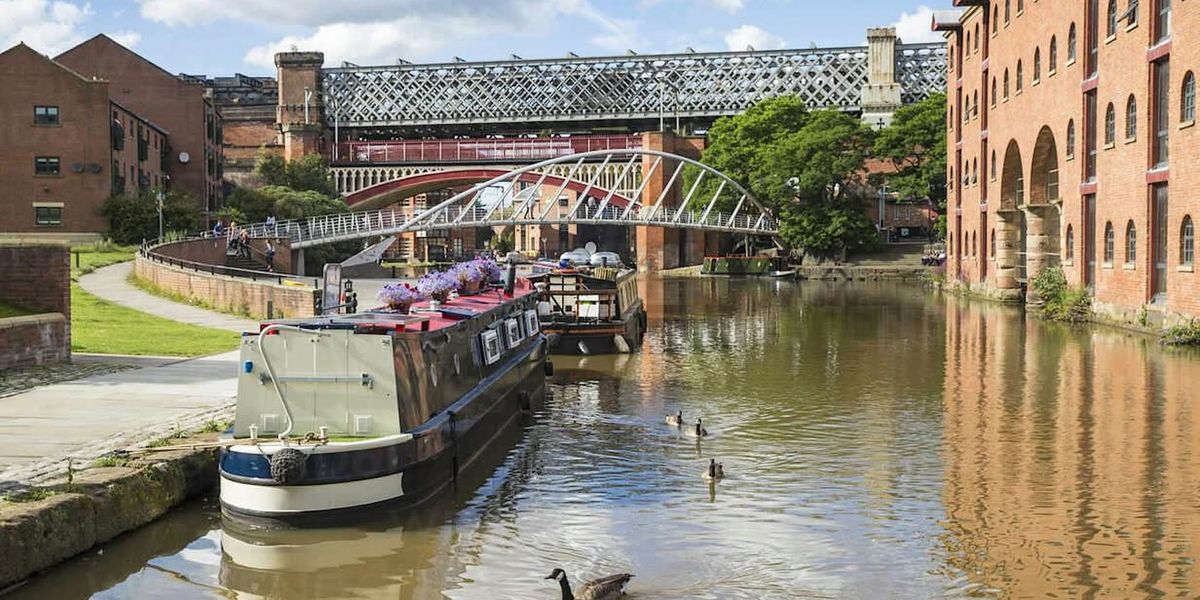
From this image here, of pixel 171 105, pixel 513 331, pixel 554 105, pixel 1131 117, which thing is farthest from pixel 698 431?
pixel 554 105

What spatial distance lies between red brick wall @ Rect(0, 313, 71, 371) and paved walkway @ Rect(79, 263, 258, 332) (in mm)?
5501

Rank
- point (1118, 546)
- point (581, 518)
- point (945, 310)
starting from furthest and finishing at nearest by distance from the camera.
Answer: point (945, 310) → point (581, 518) → point (1118, 546)

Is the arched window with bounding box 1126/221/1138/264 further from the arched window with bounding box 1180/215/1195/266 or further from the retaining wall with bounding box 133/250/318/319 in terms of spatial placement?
the retaining wall with bounding box 133/250/318/319

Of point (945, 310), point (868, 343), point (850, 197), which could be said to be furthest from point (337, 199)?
Result: point (868, 343)

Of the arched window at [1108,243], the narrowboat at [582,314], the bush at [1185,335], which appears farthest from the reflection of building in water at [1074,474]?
the narrowboat at [582,314]

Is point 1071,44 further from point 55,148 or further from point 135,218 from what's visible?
point 55,148

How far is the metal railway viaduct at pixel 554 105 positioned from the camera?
9969 centimetres

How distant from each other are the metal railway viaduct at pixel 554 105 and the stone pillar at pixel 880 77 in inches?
3.5

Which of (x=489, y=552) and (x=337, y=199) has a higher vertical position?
(x=337, y=199)

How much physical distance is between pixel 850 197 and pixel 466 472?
66802 millimetres

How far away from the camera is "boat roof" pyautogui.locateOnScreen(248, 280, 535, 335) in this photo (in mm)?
13469

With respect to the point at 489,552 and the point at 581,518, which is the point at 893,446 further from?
the point at 489,552

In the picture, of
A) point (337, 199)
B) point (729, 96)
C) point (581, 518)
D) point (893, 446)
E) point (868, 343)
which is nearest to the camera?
point (581, 518)

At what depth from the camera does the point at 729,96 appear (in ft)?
351
